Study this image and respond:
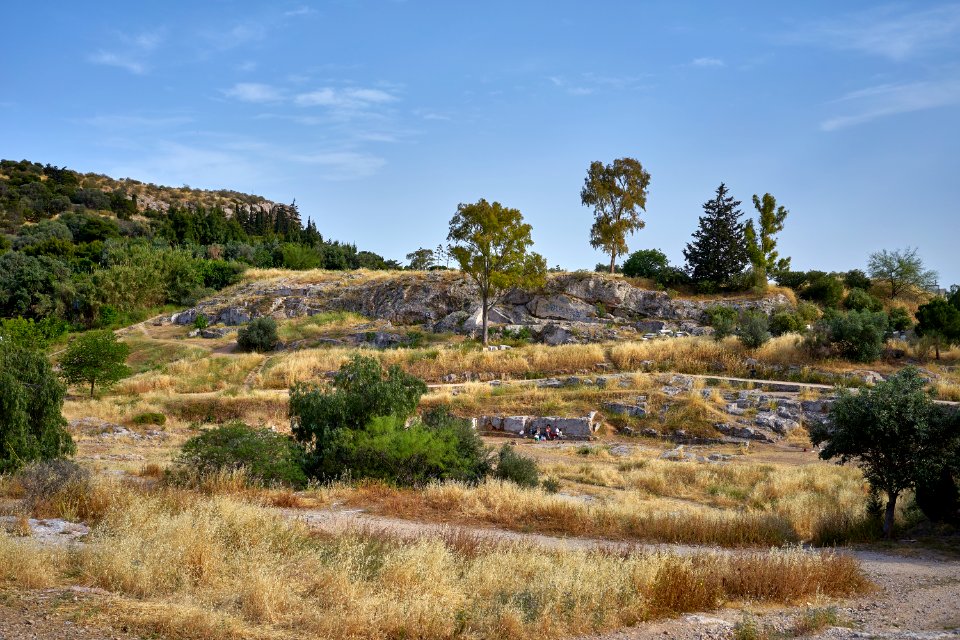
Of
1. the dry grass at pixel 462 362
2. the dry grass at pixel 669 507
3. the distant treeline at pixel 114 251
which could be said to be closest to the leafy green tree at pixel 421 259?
the distant treeline at pixel 114 251

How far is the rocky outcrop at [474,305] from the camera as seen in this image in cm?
4119

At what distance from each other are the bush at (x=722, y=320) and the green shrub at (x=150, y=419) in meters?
25.8

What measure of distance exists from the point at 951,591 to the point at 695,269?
3980 cm

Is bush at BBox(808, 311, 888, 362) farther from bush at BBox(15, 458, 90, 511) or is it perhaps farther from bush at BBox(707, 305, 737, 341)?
bush at BBox(15, 458, 90, 511)

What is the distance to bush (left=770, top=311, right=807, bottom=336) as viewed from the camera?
35.9 metres

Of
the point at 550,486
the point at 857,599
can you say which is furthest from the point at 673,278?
the point at 857,599

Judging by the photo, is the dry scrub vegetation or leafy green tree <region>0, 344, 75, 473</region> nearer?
the dry scrub vegetation

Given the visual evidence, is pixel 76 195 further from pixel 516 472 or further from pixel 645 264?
pixel 516 472

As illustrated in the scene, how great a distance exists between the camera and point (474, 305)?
4469cm

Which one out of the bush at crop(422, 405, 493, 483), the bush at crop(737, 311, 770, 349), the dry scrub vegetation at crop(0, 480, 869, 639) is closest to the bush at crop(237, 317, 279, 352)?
the bush at crop(422, 405, 493, 483)

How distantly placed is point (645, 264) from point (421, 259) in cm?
2448

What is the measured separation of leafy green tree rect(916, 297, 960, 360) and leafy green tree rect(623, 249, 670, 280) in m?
18.1

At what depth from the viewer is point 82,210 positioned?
8131cm

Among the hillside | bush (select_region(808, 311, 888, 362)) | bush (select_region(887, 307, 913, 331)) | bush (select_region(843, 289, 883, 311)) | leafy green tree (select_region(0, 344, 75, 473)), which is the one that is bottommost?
leafy green tree (select_region(0, 344, 75, 473))
